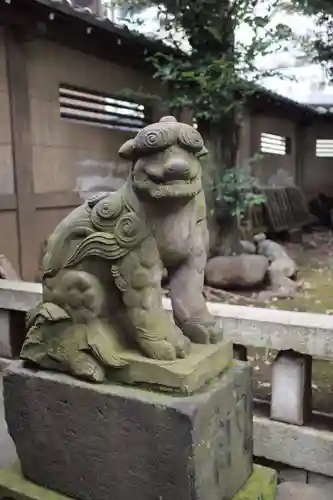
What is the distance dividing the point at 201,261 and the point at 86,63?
4.57 m

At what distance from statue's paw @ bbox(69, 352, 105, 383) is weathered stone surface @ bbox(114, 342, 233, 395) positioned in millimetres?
59

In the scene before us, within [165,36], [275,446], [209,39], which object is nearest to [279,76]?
[209,39]

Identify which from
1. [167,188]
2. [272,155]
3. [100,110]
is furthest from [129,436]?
[272,155]

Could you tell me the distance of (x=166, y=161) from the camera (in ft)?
5.52

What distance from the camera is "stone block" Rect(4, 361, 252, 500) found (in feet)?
5.54

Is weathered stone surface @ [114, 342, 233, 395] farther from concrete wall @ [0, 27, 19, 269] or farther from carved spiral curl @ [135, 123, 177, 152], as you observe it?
concrete wall @ [0, 27, 19, 269]

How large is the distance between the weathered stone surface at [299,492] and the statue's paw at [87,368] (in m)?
1.01

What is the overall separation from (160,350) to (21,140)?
371 centimetres

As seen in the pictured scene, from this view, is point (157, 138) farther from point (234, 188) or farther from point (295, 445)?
point (234, 188)

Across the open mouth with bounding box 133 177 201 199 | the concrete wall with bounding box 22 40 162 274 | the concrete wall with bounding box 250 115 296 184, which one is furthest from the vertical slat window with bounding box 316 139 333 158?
the open mouth with bounding box 133 177 201 199

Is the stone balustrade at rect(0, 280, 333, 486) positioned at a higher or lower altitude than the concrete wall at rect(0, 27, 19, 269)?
lower

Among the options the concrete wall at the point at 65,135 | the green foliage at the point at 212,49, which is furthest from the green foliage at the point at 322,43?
the concrete wall at the point at 65,135

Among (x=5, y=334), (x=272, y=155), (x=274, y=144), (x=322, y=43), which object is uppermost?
(x=322, y=43)

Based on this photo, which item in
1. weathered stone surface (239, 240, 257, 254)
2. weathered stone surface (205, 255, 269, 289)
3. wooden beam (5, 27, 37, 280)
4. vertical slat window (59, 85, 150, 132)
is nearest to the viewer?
wooden beam (5, 27, 37, 280)
